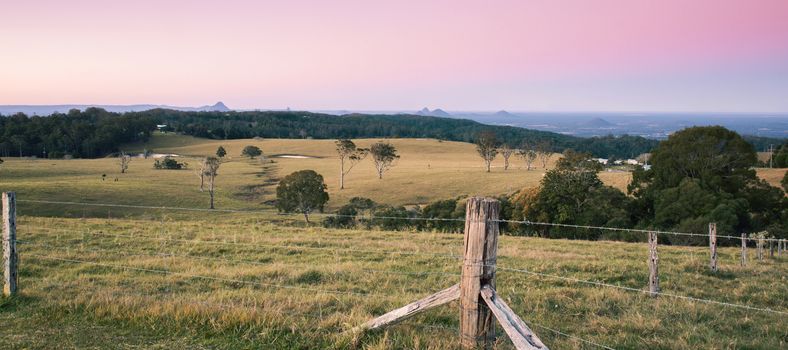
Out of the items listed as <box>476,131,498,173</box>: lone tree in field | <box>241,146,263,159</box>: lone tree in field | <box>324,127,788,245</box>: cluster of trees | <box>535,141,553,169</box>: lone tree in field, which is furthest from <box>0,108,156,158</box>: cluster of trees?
<box>324,127,788,245</box>: cluster of trees

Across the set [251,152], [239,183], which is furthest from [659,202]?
[251,152]

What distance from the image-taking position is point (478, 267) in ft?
17.6

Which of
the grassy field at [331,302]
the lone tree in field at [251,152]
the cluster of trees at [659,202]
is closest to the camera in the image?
the grassy field at [331,302]

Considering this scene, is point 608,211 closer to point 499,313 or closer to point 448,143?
point 499,313

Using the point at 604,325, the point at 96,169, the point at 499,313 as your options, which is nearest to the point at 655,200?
the point at 604,325

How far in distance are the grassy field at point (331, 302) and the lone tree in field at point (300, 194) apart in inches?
1286

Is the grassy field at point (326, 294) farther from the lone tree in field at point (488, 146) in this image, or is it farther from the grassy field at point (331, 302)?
the lone tree in field at point (488, 146)

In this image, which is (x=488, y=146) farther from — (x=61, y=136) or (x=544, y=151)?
(x=61, y=136)

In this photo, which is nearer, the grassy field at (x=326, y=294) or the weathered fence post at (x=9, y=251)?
the grassy field at (x=326, y=294)

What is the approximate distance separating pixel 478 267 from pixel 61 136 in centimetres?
13183

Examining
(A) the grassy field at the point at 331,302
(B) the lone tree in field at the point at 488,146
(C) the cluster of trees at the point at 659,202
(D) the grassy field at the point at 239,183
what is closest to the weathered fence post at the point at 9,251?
(A) the grassy field at the point at 331,302

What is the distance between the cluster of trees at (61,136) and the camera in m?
110

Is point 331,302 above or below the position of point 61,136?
below

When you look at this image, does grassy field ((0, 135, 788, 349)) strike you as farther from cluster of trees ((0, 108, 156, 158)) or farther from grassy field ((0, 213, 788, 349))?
cluster of trees ((0, 108, 156, 158))
